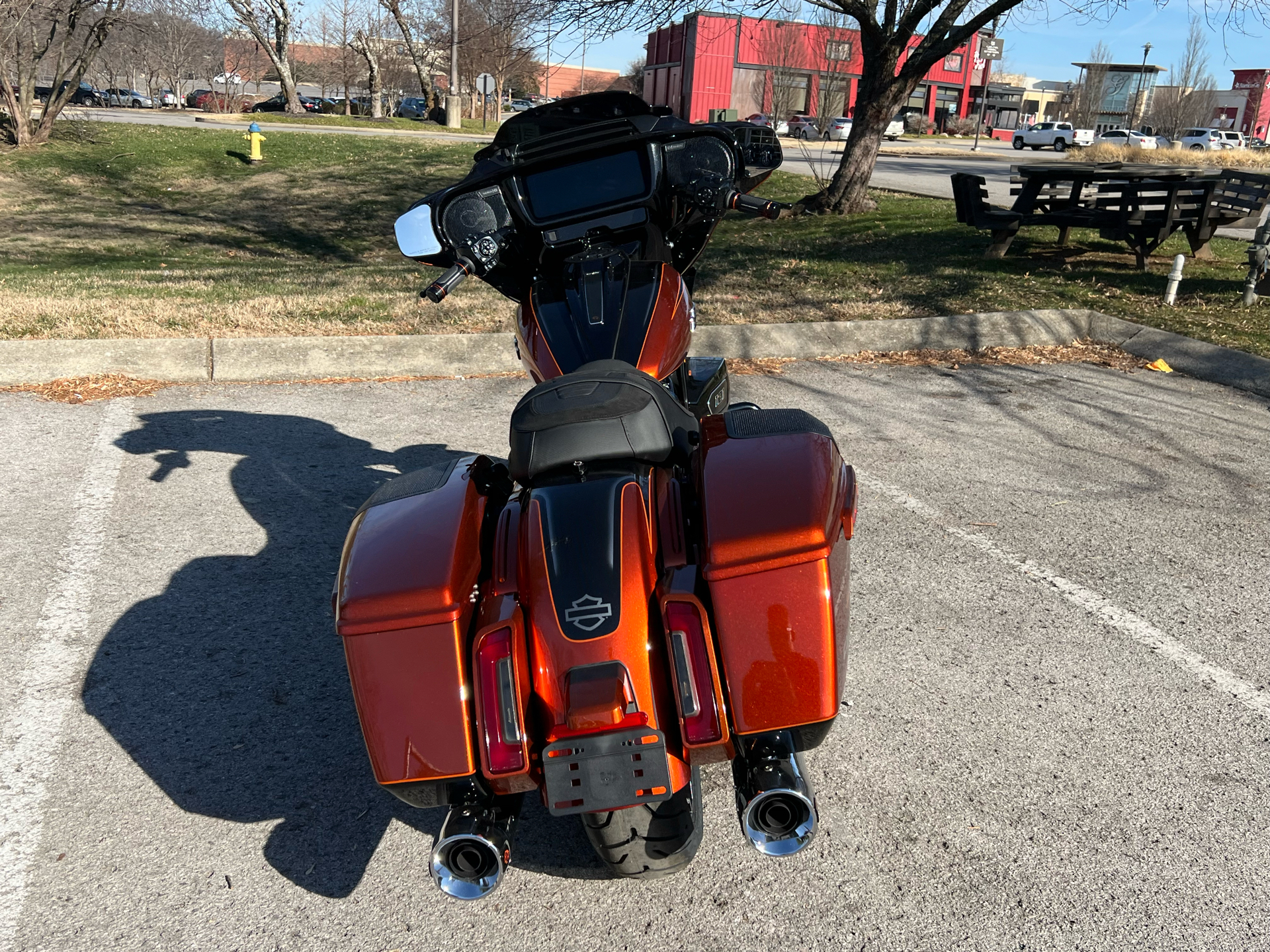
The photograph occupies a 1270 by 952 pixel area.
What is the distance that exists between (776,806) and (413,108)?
192 ft

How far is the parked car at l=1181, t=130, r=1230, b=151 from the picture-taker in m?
48.2

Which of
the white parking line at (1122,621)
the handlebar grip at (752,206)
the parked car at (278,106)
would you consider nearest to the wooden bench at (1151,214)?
the white parking line at (1122,621)

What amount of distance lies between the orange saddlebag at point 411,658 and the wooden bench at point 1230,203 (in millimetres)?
10820

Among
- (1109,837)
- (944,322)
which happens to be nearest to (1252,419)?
(944,322)

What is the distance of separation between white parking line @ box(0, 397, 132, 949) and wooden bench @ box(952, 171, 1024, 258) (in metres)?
9.70

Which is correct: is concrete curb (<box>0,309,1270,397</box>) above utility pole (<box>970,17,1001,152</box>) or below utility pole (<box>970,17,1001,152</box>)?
below

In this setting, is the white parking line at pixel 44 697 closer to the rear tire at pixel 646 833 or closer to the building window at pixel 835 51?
the rear tire at pixel 646 833

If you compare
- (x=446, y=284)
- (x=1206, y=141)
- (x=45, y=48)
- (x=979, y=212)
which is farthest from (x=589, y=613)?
(x=1206, y=141)

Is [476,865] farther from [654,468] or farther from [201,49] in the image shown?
[201,49]

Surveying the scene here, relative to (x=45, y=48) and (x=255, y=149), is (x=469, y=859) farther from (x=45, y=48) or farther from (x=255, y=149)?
(x=45, y=48)

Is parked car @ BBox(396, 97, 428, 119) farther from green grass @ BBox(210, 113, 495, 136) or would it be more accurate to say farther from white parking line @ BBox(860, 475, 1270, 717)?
white parking line @ BBox(860, 475, 1270, 717)

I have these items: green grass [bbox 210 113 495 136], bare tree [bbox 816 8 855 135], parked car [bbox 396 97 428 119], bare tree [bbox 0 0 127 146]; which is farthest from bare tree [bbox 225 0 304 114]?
bare tree [bbox 816 8 855 135]

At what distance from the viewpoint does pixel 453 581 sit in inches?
84.4

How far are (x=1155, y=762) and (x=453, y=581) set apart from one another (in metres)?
2.19
